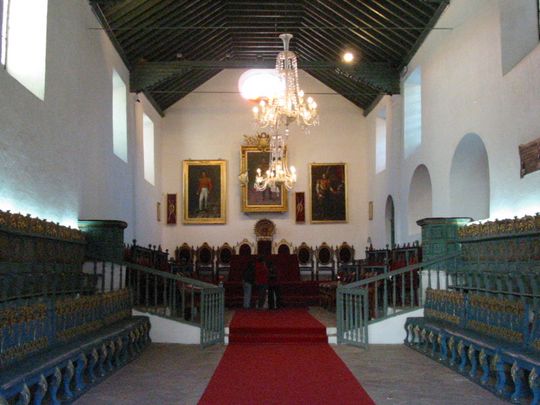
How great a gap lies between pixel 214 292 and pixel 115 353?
8.01 ft

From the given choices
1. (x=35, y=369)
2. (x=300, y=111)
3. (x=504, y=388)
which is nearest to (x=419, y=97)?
(x=300, y=111)

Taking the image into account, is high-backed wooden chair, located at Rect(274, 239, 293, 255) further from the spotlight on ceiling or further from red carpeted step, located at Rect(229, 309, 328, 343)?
red carpeted step, located at Rect(229, 309, 328, 343)

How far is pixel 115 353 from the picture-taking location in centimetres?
746

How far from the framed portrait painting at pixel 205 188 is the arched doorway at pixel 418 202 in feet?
22.1

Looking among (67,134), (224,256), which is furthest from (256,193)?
(67,134)

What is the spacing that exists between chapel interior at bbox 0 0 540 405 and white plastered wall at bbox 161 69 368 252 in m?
0.06

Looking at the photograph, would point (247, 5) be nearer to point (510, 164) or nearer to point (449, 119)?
point (449, 119)

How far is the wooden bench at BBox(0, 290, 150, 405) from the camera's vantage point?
4902 millimetres

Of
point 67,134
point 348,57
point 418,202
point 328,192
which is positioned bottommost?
point 418,202

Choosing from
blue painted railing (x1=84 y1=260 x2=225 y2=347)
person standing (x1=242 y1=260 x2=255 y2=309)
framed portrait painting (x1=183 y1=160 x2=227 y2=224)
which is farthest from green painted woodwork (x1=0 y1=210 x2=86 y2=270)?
framed portrait painting (x1=183 y1=160 x2=227 y2=224)

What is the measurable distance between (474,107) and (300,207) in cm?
947

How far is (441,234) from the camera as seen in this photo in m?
10.1

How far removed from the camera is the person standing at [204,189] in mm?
19281

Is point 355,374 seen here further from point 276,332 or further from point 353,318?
point 276,332
